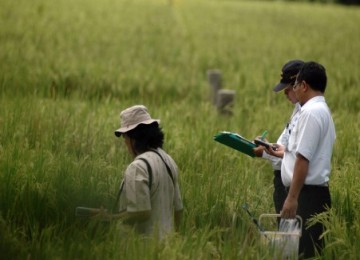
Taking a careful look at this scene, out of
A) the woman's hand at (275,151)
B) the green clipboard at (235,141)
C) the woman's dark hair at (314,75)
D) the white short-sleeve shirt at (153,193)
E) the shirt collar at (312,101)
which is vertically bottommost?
the white short-sleeve shirt at (153,193)

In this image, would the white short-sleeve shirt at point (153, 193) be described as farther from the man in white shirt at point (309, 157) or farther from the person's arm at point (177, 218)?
the man in white shirt at point (309, 157)

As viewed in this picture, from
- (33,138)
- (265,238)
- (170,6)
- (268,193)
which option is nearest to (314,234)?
(265,238)

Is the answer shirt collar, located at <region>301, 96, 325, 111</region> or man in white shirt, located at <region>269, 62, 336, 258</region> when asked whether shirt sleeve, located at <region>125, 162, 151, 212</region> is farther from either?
shirt collar, located at <region>301, 96, 325, 111</region>

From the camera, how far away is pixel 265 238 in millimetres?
5004

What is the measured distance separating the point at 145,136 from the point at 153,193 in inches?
12.5

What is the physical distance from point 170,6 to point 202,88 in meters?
23.0

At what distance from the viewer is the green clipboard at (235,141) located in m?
5.57

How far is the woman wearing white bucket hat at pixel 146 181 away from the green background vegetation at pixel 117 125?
12 cm

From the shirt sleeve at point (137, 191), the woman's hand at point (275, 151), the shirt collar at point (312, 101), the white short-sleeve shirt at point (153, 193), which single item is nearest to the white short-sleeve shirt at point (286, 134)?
the woman's hand at point (275, 151)

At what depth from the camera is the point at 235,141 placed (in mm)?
5656

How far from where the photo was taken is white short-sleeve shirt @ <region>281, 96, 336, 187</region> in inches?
203

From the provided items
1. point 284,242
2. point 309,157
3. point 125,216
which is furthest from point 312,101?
point 125,216

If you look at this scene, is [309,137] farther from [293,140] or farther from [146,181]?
[146,181]

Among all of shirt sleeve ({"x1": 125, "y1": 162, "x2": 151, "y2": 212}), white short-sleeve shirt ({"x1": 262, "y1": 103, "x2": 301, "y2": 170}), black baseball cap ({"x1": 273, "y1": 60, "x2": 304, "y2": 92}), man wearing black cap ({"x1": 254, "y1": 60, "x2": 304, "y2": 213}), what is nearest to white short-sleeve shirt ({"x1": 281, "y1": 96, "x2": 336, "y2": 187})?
white short-sleeve shirt ({"x1": 262, "y1": 103, "x2": 301, "y2": 170})
